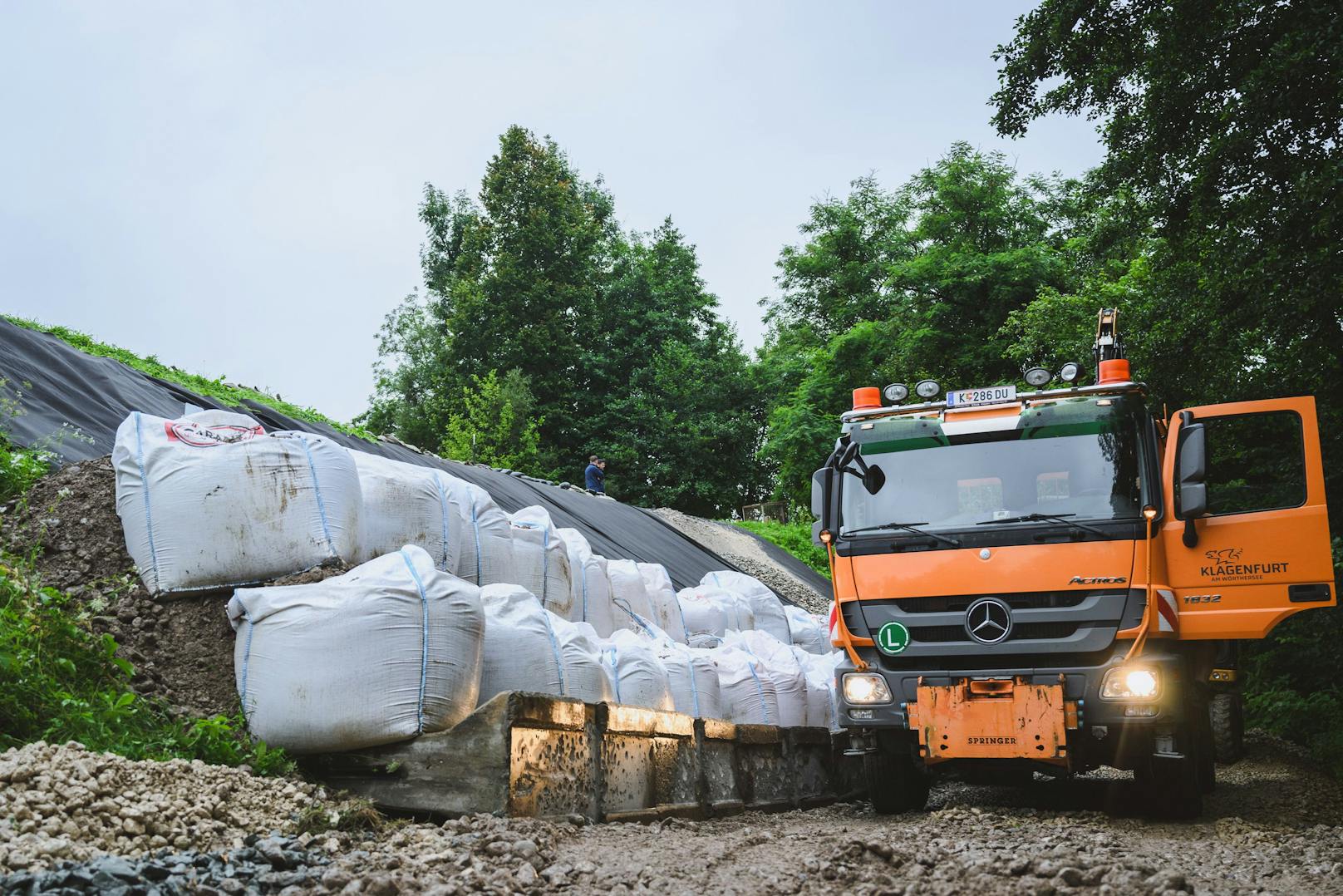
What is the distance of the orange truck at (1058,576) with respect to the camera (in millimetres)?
5324

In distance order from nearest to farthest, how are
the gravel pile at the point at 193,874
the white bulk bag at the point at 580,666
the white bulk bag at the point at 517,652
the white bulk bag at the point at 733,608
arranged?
the gravel pile at the point at 193,874 → the white bulk bag at the point at 517,652 → the white bulk bag at the point at 580,666 → the white bulk bag at the point at 733,608

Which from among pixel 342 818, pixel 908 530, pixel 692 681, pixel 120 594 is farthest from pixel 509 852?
pixel 908 530

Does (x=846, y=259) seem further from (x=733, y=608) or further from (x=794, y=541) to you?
(x=733, y=608)

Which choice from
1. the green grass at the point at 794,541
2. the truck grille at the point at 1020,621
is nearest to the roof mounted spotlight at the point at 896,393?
the truck grille at the point at 1020,621

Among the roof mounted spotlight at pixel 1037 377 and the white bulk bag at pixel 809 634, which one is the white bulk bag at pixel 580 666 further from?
the white bulk bag at pixel 809 634

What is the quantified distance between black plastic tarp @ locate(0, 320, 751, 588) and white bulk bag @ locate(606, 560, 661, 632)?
3.41 m

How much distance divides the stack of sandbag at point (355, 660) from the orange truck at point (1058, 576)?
92.3 inches

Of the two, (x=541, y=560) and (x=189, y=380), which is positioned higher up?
(x=189, y=380)

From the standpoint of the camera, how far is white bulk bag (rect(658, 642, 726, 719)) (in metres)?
6.17

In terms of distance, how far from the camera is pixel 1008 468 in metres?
5.73

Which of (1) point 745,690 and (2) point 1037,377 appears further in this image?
(1) point 745,690

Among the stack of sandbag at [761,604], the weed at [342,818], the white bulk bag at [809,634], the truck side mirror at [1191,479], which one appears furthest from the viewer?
the white bulk bag at [809,634]

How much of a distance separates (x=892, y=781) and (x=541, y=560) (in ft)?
7.94

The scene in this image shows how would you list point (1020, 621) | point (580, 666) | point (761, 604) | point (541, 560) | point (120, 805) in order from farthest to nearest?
point (761, 604) < point (541, 560) < point (1020, 621) < point (580, 666) < point (120, 805)
